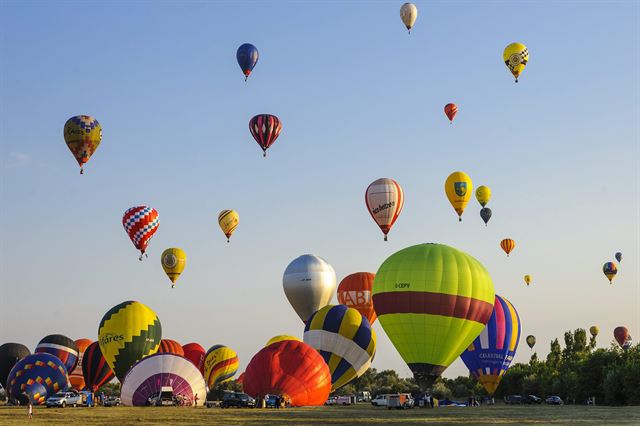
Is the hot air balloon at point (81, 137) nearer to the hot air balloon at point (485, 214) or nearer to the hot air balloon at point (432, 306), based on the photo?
the hot air balloon at point (432, 306)

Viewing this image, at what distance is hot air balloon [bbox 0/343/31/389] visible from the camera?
66812mm

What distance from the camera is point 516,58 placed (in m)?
62.5

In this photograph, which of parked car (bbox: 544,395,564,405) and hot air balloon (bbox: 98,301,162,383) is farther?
parked car (bbox: 544,395,564,405)

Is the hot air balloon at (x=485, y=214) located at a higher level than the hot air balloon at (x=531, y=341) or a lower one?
higher

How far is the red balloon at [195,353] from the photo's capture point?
273 ft

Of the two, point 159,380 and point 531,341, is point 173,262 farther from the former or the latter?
point 531,341

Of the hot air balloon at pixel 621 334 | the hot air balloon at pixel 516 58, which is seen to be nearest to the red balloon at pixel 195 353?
the hot air balloon at pixel 516 58

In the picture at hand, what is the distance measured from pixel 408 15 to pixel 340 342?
912 inches

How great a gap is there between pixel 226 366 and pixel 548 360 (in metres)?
48.3

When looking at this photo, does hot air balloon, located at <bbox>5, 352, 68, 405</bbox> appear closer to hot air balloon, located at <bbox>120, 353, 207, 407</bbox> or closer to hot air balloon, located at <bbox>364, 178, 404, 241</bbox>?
hot air balloon, located at <bbox>120, 353, 207, 407</bbox>

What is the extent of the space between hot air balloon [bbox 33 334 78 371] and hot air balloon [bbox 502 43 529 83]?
1545 inches

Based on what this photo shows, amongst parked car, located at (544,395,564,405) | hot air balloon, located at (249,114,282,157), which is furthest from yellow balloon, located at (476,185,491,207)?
hot air balloon, located at (249,114,282,157)

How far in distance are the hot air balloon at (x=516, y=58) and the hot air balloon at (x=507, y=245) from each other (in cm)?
2361

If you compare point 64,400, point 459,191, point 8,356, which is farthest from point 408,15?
point 8,356
